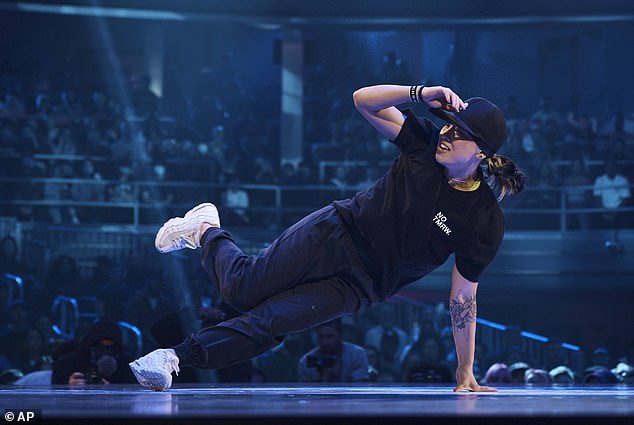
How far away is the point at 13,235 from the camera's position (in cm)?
847

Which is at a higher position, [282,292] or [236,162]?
[236,162]

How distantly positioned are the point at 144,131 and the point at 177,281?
233 centimetres

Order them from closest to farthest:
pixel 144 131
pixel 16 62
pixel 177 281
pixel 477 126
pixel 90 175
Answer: pixel 477 126 → pixel 177 281 → pixel 90 175 → pixel 144 131 → pixel 16 62

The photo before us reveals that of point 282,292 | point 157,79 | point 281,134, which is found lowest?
point 282,292

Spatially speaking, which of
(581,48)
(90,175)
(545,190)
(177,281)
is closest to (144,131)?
(90,175)

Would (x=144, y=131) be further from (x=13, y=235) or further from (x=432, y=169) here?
(x=432, y=169)

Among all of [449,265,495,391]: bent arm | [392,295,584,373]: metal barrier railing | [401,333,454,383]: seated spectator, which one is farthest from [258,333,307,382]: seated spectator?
[449,265,495,391]: bent arm

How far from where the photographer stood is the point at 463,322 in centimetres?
272

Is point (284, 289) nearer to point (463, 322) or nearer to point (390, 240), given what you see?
point (390, 240)

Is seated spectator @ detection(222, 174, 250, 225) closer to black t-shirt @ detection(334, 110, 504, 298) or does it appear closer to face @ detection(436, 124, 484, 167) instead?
black t-shirt @ detection(334, 110, 504, 298)

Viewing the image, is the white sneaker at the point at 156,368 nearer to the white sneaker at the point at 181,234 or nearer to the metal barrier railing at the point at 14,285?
the white sneaker at the point at 181,234

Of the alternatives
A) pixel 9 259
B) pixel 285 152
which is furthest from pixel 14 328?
pixel 285 152

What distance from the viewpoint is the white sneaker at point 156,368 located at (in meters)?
2.42

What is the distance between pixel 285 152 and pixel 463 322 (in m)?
7.87
